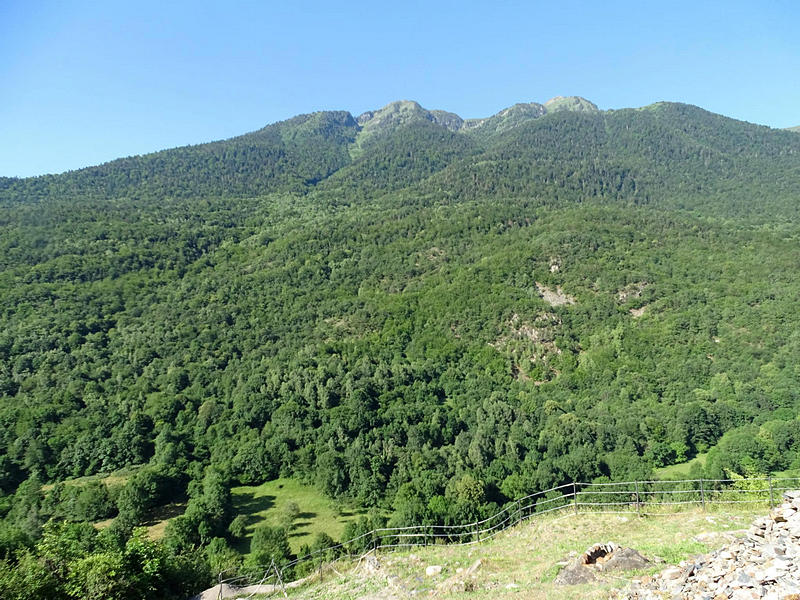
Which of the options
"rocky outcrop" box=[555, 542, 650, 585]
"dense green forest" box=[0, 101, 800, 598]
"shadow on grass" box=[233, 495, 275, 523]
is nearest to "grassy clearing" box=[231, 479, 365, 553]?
"shadow on grass" box=[233, 495, 275, 523]

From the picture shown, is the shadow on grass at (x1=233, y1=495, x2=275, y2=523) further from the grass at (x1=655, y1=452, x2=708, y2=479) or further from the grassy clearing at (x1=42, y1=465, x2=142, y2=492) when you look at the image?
the grass at (x1=655, y1=452, x2=708, y2=479)

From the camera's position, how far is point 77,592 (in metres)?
17.7

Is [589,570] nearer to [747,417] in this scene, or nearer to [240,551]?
[240,551]

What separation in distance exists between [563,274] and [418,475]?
8424 centimetres

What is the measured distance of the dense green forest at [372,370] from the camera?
56000mm

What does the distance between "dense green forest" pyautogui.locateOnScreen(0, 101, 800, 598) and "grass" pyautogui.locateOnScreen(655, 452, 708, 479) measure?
135 centimetres

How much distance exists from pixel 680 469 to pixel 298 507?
57.4 m

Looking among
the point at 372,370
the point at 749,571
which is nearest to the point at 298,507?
the point at 372,370

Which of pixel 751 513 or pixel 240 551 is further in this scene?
pixel 240 551

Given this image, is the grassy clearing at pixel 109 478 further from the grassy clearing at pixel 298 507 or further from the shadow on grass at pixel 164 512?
the grassy clearing at pixel 298 507

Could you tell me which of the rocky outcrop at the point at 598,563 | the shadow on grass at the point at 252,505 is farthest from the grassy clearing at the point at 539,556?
the shadow on grass at the point at 252,505

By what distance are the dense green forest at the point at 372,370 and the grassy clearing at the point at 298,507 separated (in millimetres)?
2641

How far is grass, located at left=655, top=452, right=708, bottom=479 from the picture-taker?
60.7 meters

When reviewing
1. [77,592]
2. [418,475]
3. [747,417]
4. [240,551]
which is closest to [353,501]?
[418,475]
